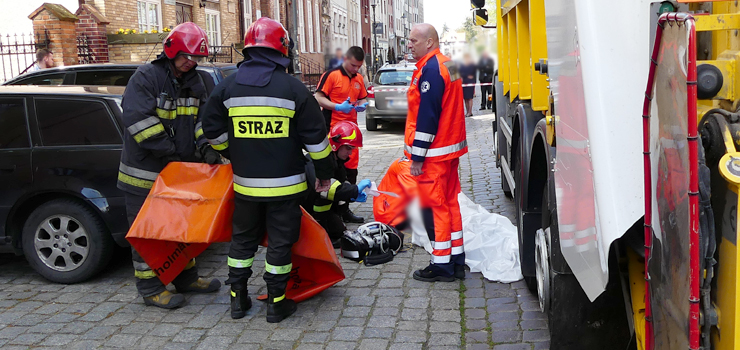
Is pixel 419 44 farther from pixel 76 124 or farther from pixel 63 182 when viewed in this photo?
pixel 63 182

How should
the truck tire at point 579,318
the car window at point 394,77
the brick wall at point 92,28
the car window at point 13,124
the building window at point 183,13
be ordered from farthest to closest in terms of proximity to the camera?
the building window at point 183,13 < the car window at point 394,77 < the brick wall at point 92,28 < the car window at point 13,124 < the truck tire at point 579,318

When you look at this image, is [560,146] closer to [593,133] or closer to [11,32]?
[593,133]

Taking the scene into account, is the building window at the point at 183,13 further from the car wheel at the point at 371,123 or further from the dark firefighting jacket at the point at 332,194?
the dark firefighting jacket at the point at 332,194

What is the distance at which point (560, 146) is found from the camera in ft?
9.32

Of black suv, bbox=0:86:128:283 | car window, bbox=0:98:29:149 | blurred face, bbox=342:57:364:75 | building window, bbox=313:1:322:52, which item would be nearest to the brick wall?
blurred face, bbox=342:57:364:75

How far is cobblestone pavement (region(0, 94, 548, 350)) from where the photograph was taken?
4.13 metres

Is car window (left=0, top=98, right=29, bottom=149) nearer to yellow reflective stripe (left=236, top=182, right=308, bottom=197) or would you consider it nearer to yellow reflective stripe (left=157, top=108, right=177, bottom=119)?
yellow reflective stripe (left=157, top=108, right=177, bottom=119)

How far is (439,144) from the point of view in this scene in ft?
16.1

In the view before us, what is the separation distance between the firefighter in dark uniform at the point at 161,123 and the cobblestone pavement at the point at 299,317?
0.31 m

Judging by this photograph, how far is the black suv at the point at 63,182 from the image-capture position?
16.9 feet

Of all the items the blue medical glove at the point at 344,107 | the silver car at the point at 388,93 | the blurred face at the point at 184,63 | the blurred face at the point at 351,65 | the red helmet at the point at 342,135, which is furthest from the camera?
the silver car at the point at 388,93

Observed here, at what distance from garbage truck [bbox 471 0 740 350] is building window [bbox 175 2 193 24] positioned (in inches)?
786

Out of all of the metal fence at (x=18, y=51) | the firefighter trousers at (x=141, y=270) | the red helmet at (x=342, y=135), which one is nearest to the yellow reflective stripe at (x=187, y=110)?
the firefighter trousers at (x=141, y=270)

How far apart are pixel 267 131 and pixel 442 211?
4.98 ft
